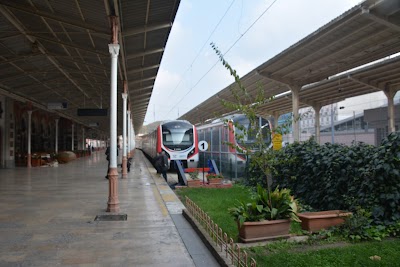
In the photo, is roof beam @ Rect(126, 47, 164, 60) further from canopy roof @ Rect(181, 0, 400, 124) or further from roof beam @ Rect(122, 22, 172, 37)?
canopy roof @ Rect(181, 0, 400, 124)

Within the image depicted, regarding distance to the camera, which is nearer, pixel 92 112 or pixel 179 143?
pixel 92 112

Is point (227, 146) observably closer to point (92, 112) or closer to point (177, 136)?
point (177, 136)

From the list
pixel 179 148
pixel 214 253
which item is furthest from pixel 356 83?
pixel 214 253

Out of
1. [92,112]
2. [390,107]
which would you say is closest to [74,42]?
[92,112]

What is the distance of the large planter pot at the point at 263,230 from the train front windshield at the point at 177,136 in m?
15.6

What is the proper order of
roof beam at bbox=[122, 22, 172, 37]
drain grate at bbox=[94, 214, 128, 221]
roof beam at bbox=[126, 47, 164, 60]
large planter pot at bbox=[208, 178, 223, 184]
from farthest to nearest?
roof beam at bbox=[126, 47, 164, 60], large planter pot at bbox=[208, 178, 223, 184], roof beam at bbox=[122, 22, 172, 37], drain grate at bbox=[94, 214, 128, 221]

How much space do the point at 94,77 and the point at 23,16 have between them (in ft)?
26.3

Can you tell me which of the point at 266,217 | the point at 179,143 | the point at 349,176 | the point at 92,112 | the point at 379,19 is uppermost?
the point at 379,19

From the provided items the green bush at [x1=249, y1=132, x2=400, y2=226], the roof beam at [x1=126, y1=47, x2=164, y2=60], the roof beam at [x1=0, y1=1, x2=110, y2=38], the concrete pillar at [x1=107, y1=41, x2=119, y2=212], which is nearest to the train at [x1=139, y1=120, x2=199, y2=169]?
the roof beam at [x1=126, y1=47, x2=164, y2=60]

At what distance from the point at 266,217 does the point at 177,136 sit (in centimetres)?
1572

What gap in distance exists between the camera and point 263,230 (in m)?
5.45

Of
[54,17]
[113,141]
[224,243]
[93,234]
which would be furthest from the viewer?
[54,17]

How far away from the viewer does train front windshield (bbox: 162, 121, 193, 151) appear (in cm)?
2106

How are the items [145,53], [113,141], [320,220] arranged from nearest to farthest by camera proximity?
[320,220] < [113,141] < [145,53]
